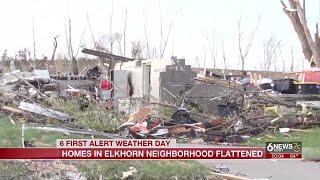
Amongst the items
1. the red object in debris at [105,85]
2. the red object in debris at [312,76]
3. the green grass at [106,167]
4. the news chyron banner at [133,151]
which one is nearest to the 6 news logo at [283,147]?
the news chyron banner at [133,151]

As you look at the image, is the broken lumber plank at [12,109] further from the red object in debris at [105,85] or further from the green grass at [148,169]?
the green grass at [148,169]

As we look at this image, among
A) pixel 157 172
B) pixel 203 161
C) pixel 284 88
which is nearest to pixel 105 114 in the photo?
pixel 157 172

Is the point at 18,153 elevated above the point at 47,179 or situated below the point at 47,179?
above

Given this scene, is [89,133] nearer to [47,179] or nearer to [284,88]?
[47,179]

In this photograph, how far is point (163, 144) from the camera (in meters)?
3.39

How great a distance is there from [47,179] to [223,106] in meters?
3.78

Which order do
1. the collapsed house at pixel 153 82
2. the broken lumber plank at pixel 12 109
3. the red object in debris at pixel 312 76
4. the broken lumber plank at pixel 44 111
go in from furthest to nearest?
the red object in debris at pixel 312 76 → the collapsed house at pixel 153 82 → the broken lumber plank at pixel 12 109 → the broken lumber plank at pixel 44 111

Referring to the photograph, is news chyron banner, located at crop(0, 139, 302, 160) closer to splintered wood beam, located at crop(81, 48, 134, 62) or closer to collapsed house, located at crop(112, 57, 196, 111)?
splintered wood beam, located at crop(81, 48, 134, 62)

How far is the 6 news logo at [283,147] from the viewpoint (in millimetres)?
3373

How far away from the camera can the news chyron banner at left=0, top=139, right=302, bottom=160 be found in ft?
10.7

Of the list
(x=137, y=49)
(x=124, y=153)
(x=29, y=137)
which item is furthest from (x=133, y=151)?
(x=137, y=49)

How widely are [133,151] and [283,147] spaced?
3.13 ft

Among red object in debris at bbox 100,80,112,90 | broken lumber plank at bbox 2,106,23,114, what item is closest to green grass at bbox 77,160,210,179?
broken lumber plank at bbox 2,106,23,114

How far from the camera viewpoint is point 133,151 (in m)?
3.28
